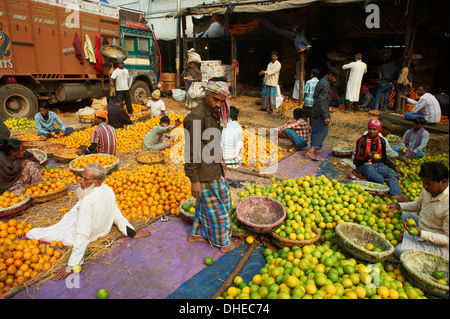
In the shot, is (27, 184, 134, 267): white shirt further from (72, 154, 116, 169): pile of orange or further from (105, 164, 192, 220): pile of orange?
(72, 154, 116, 169): pile of orange

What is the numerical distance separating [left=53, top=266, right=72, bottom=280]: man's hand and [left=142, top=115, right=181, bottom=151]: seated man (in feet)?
15.5

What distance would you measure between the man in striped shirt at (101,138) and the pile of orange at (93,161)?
18.4 inches

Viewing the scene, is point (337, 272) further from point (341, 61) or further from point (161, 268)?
point (341, 61)

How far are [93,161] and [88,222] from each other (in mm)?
3161

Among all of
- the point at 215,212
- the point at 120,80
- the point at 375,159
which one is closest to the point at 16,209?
the point at 215,212

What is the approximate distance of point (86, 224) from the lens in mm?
3275

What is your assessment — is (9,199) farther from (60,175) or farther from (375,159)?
(375,159)

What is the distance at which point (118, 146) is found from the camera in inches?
317

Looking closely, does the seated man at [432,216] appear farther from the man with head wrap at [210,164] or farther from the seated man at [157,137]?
the seated man at [157,137]

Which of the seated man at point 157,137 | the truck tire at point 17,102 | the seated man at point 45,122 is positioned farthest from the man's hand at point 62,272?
the truck tire at point 17,102

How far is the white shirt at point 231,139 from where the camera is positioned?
6142 millimetres

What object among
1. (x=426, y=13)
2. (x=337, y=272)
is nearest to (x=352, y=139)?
(x=426, y=13)

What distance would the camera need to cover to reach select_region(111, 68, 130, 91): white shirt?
10.7m

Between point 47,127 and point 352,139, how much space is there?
385 inches
